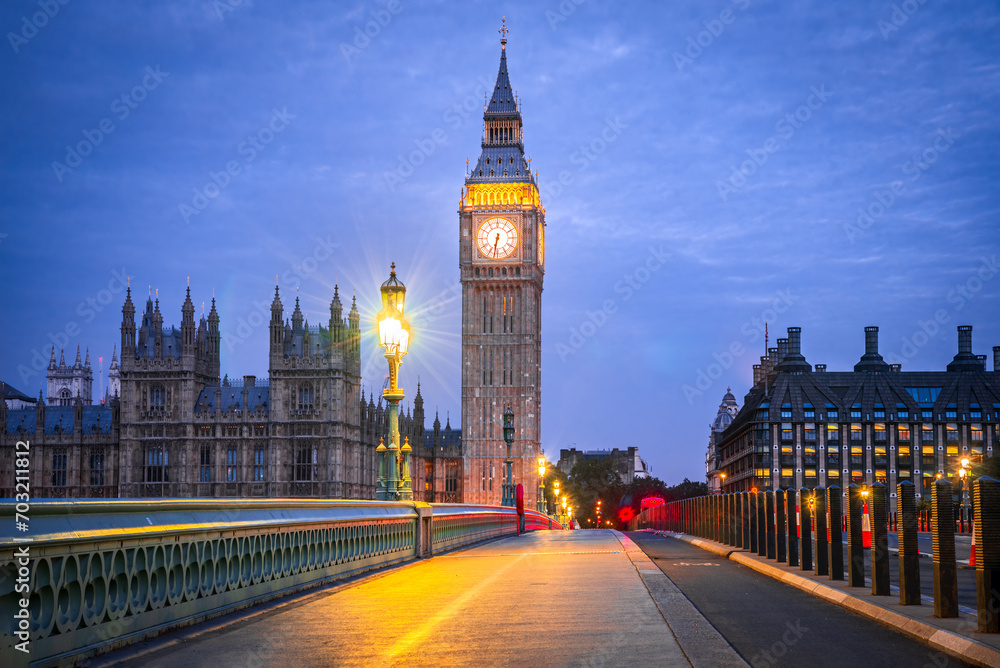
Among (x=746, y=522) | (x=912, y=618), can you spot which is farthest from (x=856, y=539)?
(x=746, y=522)

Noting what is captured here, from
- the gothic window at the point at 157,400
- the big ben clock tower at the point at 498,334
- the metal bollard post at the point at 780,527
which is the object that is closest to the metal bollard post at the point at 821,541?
the metal bollard post at the point at 780,527

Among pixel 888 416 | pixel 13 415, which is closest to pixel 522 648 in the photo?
pixel 13 415

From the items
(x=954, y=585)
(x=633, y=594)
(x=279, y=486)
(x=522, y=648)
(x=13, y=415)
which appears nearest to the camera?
(x=522, y=648)

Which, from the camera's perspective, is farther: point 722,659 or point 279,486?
point 279,486

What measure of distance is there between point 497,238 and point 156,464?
46.8 meters

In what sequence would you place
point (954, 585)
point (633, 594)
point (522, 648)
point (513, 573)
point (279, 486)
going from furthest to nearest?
point (279, 486)
point (513, 573)
point (633, 594)
point (954, 585)
point (522, 648)

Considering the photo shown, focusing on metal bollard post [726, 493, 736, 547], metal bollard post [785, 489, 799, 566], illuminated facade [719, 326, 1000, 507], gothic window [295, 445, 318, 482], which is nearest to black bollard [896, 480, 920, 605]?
metal bollard post [785, 489, 799, 566]

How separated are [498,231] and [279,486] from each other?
143 ft

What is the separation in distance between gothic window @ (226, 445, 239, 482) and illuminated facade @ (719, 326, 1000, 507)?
58290 mm

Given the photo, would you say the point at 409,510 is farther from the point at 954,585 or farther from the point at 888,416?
the point at 888,416

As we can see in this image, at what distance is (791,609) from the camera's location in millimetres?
11578

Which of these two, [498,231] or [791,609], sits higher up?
[498,231]

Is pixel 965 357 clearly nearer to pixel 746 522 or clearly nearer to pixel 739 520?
pixel 739 520

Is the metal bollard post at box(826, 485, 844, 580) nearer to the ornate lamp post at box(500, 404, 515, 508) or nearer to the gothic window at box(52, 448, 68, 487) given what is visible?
the ornate lamp post at box(500, 404, 515, 508)
